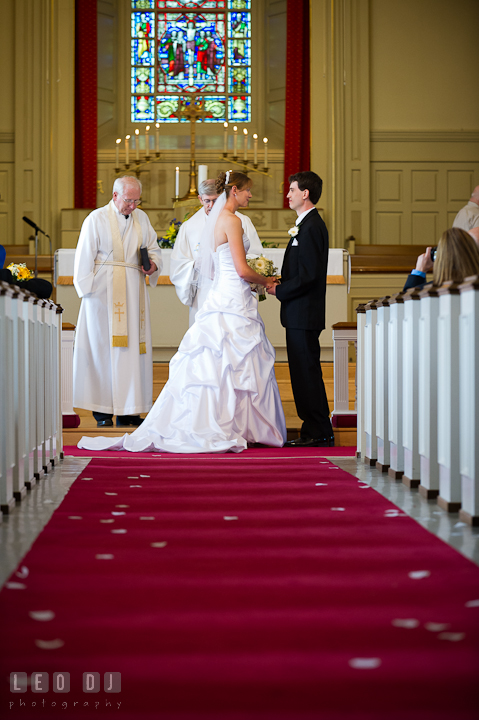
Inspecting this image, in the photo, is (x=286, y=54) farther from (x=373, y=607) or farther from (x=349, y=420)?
(x=373, y=607)

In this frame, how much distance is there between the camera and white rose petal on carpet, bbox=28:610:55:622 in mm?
1769

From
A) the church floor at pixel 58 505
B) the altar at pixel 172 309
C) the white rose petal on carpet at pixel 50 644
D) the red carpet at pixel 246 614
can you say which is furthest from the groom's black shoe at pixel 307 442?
the white rose petal on carpet at pixel 50 644

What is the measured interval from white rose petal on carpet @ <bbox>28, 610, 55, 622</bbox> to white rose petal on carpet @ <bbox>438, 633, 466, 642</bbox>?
Result: 0.85 meters

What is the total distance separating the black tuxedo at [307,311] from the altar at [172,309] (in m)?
2.25

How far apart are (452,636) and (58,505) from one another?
182 cm

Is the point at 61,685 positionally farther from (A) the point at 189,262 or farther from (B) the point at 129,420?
(A) the point at 189,262

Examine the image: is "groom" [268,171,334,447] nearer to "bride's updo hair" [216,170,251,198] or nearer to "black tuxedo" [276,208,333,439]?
"black tuxedo" [276,208,333,439]

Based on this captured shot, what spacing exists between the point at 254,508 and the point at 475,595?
1.20m

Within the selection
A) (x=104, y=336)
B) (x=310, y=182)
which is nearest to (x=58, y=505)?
(x=310, y=182)

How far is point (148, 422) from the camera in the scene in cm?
486

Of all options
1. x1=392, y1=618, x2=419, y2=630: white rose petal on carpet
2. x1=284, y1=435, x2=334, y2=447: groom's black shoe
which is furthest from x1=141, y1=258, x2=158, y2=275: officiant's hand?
x1=392, y1=618, x2=419, y2=630: white rose petal on carpet

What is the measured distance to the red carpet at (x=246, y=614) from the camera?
55.1 inches

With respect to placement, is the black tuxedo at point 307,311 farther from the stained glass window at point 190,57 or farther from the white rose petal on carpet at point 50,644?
the stained glass window at point 190,57

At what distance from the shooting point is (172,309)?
7.39 metres
